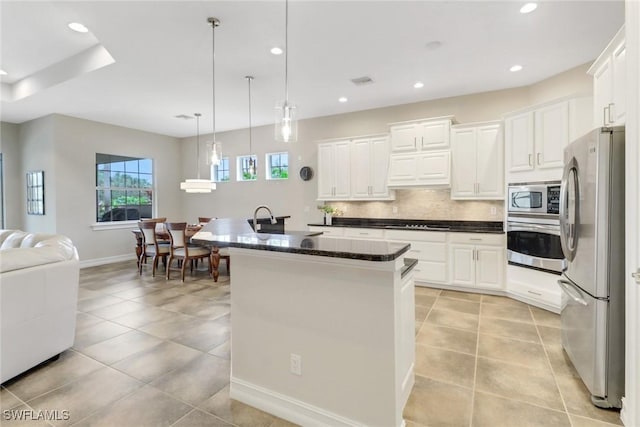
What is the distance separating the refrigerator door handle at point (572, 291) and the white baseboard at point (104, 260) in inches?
299

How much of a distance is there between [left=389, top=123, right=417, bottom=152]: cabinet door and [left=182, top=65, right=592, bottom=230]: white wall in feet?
1.46

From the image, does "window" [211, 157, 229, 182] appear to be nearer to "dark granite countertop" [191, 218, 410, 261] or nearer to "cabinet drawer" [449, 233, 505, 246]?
"cabinet drawer" [449, 233, 505, 246]

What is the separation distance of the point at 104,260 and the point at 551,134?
26.4 ft

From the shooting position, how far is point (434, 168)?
4.69 meters

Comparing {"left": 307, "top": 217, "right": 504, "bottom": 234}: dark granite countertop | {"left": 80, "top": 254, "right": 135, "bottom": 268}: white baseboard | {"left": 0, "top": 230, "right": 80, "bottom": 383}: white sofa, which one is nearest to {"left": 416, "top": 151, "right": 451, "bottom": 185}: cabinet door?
{"left": 307, "top": 217, "right": 504, "bottom": 234}: dark granite countertop

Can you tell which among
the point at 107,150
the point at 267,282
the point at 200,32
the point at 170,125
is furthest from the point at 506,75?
the point at 107,150

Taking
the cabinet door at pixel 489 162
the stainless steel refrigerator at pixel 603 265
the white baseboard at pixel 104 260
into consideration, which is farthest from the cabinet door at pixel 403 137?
the white baseboard at pixel 104 260

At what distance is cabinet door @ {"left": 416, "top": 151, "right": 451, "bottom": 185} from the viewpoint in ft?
15.1

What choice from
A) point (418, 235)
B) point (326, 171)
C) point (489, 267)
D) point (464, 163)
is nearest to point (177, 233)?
point (326, 171)

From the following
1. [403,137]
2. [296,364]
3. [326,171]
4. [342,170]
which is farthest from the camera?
[326,171]

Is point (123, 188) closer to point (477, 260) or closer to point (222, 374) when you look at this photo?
point (222, 374)

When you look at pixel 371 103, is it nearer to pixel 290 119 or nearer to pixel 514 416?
pixel 290 119

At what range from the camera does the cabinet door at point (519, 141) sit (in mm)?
3822

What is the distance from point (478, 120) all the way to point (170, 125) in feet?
19.7
